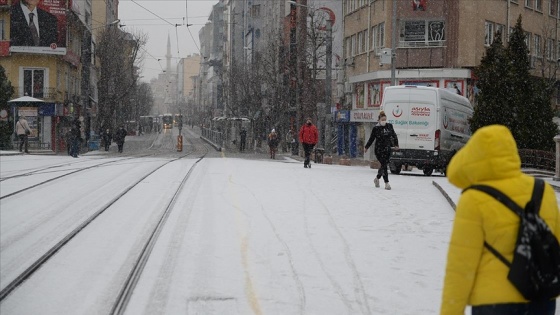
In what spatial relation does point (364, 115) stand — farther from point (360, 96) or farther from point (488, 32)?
point (488, 32)

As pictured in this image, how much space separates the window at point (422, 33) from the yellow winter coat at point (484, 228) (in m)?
39.5

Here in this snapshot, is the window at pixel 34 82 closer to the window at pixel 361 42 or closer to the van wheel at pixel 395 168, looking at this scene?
the window at pixel 361 42

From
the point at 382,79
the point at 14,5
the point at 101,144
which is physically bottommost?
the point at 101,144

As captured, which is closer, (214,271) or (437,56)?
(214,271)

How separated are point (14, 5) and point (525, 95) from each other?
3688 centimetres

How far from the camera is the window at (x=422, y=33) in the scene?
42.2m

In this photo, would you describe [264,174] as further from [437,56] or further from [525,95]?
[437,56]

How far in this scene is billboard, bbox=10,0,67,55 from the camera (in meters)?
51.8

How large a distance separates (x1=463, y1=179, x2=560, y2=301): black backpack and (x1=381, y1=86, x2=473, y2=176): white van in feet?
66.0

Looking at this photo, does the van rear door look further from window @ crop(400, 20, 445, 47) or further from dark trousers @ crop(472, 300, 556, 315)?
dark trousers @ crop(472, 300, 556, 315)

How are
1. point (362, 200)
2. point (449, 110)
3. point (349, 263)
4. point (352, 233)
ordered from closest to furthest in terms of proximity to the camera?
point (349, 263) → point (352, 233) → point (362, 200) → point (449, 110)

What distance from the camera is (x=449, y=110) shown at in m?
24.8

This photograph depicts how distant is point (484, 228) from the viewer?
12.0 feet

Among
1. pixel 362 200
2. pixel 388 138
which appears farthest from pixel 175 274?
pixel 388 138
